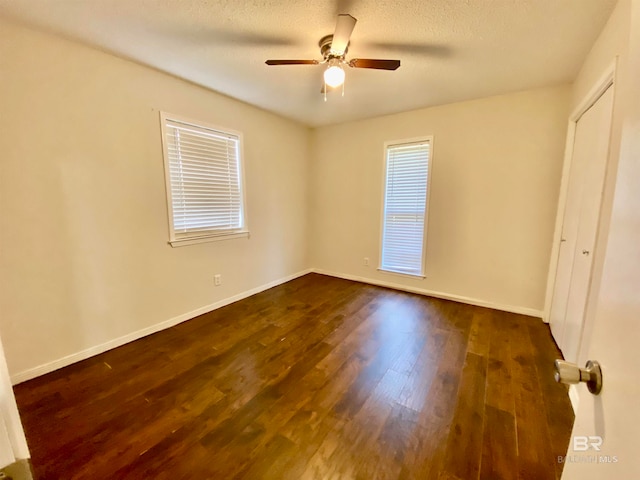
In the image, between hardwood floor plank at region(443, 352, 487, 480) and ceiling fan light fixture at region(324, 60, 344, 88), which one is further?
ceiling fan light fixture at region(324, 60, 344, 88)

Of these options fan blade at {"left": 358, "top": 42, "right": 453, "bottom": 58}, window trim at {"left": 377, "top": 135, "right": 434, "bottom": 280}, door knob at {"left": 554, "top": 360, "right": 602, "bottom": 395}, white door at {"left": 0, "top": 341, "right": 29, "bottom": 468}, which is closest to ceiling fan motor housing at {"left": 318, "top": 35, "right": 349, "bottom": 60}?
fan blade at {"left": 358, "top": 42, "right": 453, "bottom": 58}

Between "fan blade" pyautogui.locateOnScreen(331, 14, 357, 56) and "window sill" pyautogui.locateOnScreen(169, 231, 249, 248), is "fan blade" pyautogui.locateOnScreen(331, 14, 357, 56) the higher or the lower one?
the higher one

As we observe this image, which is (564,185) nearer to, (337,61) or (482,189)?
(482,189)

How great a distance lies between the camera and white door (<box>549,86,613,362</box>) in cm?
172

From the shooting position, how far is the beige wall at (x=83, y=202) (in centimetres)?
180

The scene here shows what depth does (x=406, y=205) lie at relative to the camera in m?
3.63

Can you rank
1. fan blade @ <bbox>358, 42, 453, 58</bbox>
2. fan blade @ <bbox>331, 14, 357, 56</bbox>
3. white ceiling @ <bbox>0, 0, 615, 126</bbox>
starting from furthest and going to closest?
fan blade @ <bbox>358, 42, 453, 58</bbox>
white ceiling @ <bbox>0, 0, 615, 126</bbox>
fan blade @ <bbox>331, 14, 357, 56</bbox>

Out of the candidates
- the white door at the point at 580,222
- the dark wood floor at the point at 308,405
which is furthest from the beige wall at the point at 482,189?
the dark wood floor at the point at 308,405

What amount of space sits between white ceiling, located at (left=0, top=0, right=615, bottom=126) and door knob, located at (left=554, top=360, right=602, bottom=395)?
6.49ft

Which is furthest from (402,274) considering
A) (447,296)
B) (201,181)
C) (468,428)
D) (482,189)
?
(201,181)

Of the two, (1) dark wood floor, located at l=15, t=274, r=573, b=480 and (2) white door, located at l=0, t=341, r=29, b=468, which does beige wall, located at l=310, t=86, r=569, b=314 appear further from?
(2) white door, located at l=0, t=341, r=29, b=468

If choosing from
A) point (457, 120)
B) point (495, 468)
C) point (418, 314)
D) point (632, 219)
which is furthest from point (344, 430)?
point (457, 120)

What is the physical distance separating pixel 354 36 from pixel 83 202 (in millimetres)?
2423

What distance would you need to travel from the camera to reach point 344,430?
1.52 metres
